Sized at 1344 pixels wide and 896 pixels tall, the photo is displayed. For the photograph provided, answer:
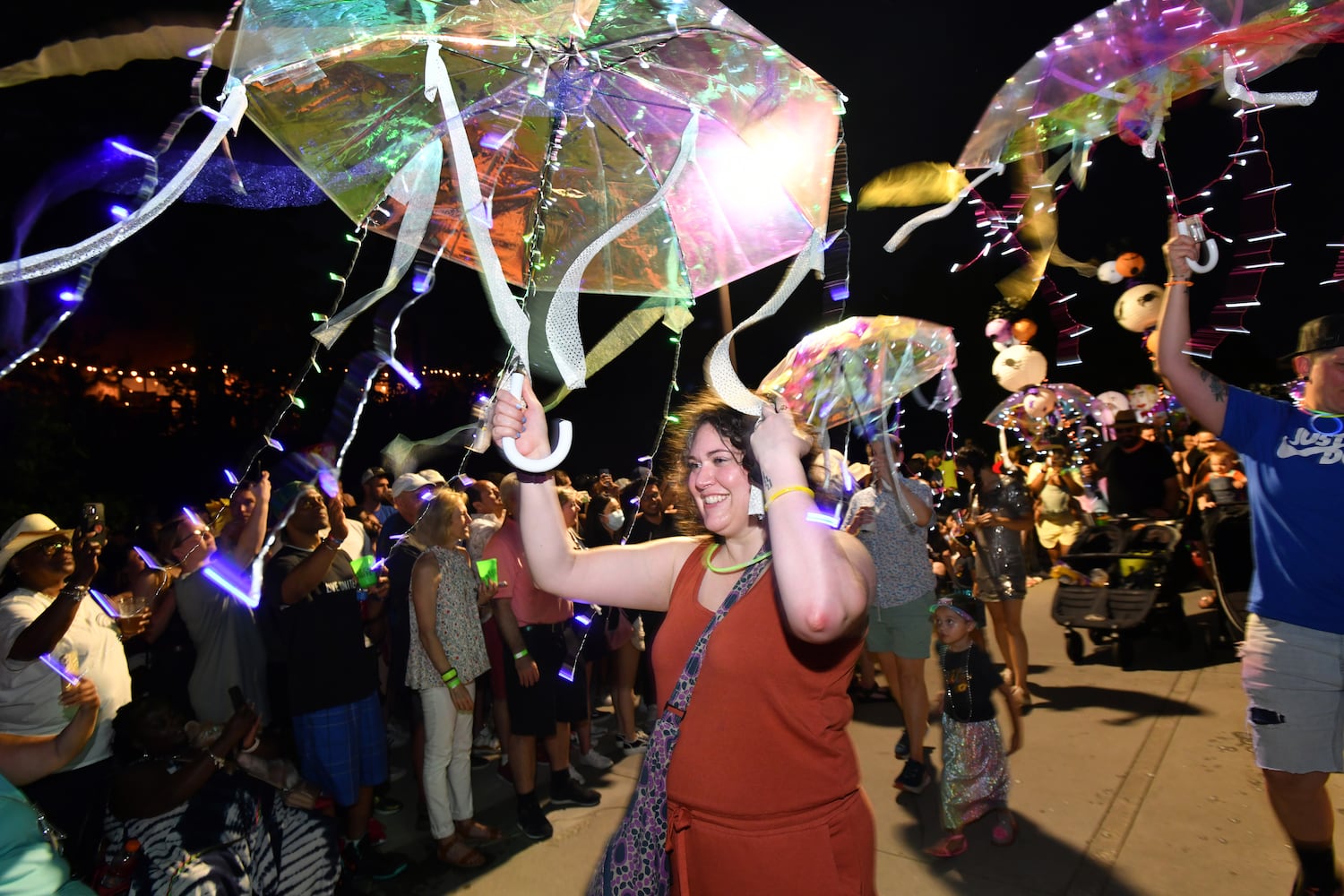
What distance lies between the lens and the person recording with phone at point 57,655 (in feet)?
9.77

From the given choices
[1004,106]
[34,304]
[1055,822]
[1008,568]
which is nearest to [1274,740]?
[1055,822]

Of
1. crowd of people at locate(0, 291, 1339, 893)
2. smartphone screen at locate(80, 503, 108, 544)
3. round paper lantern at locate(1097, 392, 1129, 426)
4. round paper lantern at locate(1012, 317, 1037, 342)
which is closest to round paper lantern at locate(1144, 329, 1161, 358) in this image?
crowd of people at locate(0, 291, 1339, 893)

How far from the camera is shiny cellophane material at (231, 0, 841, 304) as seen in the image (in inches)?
67.7

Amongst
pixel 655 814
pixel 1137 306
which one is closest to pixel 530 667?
pixel 655 814

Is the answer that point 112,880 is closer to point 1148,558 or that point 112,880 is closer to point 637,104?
point 637,104

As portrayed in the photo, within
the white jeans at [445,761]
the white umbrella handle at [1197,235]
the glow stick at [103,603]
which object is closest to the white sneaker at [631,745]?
the white jeans at [445,761]

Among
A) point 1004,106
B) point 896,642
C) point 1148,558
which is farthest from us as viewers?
point 1148,558

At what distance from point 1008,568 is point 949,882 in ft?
9.45

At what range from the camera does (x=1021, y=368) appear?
9609mm

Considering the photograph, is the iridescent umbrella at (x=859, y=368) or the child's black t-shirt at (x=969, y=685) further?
the child's black t-shirt at (x=969, y=685)

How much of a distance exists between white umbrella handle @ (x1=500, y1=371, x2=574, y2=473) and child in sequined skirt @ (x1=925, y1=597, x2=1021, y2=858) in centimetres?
305

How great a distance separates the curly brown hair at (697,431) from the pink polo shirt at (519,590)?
2360 mm

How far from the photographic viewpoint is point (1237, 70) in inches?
101

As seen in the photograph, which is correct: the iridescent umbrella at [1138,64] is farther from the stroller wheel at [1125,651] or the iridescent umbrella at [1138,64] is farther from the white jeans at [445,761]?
the stroller wheel at [1125,651]
